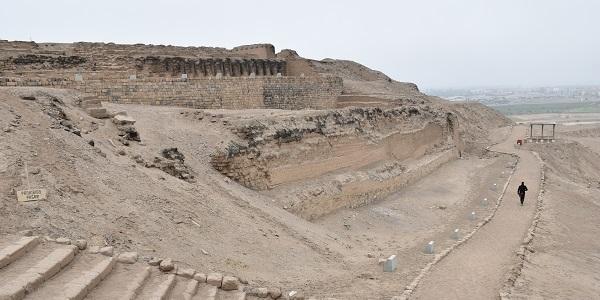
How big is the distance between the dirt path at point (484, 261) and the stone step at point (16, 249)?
5764 mm

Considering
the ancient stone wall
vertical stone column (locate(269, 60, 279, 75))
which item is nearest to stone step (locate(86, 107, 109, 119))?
the ancient stone wall

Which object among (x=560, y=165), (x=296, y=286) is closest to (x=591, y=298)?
(x=296, y=286)

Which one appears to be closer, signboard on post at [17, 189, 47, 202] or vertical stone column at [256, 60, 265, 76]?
signboard on post at [17, 189, 47, 202]

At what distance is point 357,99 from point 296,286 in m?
19.8

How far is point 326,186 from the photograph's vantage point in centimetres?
1462

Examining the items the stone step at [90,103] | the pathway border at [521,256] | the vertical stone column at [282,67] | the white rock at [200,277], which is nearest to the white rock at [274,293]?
the white rock at [200,277]

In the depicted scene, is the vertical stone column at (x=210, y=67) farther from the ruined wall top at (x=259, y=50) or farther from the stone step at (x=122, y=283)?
the stone step at (x=122, y=283)

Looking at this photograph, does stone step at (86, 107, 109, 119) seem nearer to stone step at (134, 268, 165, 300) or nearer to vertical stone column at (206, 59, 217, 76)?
stone step at (134, 268, 165, 300)

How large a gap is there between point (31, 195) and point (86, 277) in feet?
6.19

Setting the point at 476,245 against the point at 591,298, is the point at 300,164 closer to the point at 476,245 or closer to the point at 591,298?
the point at 476,245

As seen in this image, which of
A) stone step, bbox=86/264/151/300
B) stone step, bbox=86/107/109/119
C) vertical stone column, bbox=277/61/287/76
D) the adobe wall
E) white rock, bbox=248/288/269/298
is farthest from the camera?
vertical stone column, bbox=277/61/287/76

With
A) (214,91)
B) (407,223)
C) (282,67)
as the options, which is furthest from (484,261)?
(282,67)

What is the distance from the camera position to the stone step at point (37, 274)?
4555mm

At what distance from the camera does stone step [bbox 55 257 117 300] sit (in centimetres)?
489
